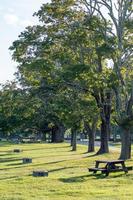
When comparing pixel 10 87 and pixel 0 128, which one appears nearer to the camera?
pixel 10 87

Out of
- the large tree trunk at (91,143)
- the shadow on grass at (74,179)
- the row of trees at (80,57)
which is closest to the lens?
the shadow on grass at (74,179)

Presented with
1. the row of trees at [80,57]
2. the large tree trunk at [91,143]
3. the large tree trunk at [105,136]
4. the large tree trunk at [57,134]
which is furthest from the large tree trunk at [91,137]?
the large tree trunk at [57,134]

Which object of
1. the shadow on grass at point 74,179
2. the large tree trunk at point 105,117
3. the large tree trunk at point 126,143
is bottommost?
the shadow on grass at point 74,179

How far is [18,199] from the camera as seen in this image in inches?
520

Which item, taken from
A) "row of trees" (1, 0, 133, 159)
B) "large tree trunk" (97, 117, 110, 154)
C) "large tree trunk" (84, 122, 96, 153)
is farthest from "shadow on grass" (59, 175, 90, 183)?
"large tree trunk" (84, 122, 96, 153)

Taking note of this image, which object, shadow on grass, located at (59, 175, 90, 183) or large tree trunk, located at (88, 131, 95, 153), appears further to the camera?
large tree trunk, located at (88, 131, 95, 153)

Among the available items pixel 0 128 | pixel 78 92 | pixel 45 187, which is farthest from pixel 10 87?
pixel 0 128

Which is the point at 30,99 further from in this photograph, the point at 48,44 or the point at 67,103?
the point at 48,44

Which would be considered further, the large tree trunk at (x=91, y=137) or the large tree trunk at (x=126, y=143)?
the large tree trunk at (x=91, y=137)

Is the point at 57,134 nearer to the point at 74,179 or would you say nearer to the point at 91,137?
the point at 91,137

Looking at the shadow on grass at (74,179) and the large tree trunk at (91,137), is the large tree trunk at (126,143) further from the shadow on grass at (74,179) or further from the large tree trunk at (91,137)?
the large tree trunk at (91,137)

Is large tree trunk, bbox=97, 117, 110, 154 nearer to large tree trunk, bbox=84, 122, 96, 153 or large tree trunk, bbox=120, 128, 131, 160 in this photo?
large tree trunk, bbox=84, 122, 96, 153

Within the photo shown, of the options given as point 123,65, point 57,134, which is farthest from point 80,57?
point 57,134

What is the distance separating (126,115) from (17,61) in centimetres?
838
